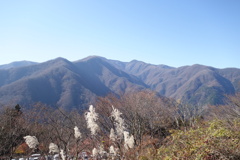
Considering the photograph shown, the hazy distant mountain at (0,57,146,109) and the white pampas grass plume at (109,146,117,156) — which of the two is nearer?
the white pampas grass plume at (109,146,117,156)

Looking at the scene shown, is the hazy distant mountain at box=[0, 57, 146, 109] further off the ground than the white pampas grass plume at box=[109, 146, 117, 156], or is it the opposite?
the white pampas grass plume at box=[109, 146, 117, 156]

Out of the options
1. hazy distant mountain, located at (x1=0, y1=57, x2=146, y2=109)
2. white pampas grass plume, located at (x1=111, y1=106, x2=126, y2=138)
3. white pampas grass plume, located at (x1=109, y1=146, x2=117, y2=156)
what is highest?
white pampas grass plume, located at (x1=111, y1=106, x2=126, y2=138)

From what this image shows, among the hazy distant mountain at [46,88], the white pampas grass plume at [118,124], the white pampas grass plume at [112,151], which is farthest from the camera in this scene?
the hazy distant mountain at [46,88]

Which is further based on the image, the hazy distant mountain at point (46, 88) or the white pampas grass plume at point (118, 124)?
the hazy distant mountain at point (46, 88)

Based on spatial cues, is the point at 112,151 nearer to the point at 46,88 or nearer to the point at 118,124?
the point at 118,124

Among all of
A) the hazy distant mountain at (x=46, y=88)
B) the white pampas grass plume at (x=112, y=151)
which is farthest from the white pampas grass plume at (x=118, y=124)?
the hazy distant mountain at (x=46, y=88)

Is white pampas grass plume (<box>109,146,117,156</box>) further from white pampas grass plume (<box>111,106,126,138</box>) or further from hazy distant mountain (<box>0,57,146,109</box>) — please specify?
hazy distant mountain (<box>0,57,146,109</box>)

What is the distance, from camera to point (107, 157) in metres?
7.62

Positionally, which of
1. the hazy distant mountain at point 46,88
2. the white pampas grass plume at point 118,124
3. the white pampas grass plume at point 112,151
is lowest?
the hazy distant mountain at point 46,88

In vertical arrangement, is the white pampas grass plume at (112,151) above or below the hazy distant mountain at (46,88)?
above

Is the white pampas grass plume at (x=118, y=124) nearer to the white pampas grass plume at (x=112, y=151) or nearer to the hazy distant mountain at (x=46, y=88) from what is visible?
the white pampas grass plume at (x=112, y=151)

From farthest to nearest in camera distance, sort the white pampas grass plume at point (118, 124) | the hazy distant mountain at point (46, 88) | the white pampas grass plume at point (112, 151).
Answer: the hazy distant mountain at point (46, 88), the white pampas grass plume at point (118, 124), the white pampas grass plume at point (112, 151)

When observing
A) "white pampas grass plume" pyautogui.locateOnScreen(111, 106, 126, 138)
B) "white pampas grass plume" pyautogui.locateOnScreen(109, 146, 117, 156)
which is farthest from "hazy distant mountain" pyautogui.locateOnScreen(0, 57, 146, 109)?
"white pampas grass plume" pyautogui.locateOnScreen(109, 146, 117, 156)

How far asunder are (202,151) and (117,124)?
12.5ft
